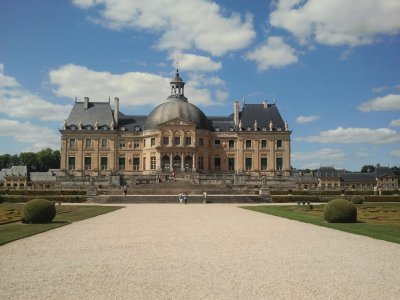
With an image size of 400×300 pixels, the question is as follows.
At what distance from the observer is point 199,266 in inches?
387

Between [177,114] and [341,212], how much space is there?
1854 inches

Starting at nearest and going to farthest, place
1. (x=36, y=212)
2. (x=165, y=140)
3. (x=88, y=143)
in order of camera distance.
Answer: (x=36, y=212)
(x=165, y=140)
(x=88, y=143)

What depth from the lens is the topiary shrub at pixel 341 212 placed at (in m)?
19.1

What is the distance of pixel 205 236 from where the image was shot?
597 inches

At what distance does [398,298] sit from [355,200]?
29820 mm

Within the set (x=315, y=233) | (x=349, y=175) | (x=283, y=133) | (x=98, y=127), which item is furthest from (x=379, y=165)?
(x=315, y=233)

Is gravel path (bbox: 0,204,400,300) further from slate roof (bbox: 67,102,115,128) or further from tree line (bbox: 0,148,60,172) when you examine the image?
tree line (bbox: 0,148,60,172)

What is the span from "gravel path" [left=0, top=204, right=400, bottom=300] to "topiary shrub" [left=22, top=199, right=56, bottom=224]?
3.35 metres

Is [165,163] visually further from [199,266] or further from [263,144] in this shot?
[199,266]

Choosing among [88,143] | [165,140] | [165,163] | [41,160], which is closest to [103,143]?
[88,143]

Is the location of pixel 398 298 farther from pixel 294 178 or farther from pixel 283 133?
pixel 283 133

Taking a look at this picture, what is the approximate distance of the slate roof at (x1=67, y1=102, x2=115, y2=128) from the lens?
66.4 metres

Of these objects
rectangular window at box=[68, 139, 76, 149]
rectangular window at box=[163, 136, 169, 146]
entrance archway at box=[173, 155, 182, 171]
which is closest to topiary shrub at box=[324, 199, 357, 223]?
entrance archway at box=[173, 155, 182, 171]

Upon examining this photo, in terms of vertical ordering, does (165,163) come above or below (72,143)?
below
